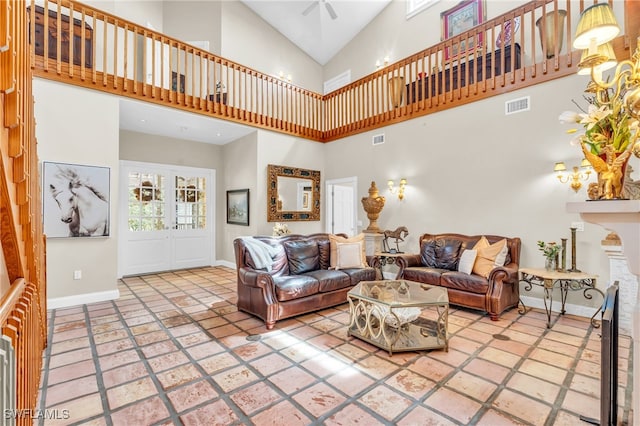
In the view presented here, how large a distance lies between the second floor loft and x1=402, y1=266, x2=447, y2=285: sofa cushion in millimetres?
2743

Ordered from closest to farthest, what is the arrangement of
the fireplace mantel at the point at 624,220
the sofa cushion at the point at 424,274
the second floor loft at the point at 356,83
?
1. the fireplace mantel at the point at 624,220
2. the second floor loft at the point at 356,83
3. the sofa cushion at the point at 424,274

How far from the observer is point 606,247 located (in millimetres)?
3338

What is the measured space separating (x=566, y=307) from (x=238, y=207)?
583 centimetres

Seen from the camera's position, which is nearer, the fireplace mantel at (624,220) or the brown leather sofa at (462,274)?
the fireplace mantel at (624,220)

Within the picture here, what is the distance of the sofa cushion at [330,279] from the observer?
150 inches

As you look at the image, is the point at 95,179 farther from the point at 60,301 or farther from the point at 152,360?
the point at 152,360

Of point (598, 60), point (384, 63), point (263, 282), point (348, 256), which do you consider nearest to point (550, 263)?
point (348, 256)

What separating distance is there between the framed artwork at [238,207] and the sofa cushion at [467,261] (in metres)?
4.12

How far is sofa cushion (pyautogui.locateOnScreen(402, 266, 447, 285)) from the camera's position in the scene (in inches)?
163

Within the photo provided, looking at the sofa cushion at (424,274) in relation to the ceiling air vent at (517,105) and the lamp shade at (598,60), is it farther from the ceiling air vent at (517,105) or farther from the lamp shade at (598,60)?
the lamp shade at (598,60)

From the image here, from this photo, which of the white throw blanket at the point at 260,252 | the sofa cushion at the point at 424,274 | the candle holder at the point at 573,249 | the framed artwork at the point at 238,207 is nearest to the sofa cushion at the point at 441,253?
the sofa cushion at the point at 424,274

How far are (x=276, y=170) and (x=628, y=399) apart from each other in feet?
18.6

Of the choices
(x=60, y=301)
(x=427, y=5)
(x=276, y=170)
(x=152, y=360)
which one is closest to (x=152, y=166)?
(x=276, y=170)

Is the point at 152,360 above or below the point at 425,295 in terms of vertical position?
below
